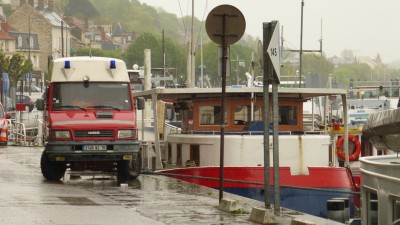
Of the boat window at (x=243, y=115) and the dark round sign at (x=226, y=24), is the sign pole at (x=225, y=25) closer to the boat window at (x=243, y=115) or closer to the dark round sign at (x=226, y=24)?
the dark round sign at (x=226, y=24)

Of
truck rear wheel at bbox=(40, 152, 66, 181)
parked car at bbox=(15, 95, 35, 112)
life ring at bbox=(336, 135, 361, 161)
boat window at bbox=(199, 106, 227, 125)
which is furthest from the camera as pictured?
parked car at bbox=(15, 95, 35, 112)

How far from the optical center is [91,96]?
26.8 m

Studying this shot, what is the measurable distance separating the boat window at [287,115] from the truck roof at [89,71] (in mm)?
5661

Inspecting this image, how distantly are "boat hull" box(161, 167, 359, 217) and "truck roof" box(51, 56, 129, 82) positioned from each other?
3204 mm

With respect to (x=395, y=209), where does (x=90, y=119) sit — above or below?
above

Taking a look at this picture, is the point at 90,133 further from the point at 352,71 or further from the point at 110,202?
the point at 352,71

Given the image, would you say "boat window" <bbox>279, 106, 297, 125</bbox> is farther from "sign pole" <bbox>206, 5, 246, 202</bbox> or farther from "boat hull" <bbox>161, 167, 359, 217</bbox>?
"sign pole" <bbox>206, 5, 246, 202</bbox>

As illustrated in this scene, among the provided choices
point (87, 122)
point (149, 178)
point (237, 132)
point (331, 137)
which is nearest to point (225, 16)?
point (87, 122)

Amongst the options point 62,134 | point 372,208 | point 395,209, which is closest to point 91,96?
point 62,134

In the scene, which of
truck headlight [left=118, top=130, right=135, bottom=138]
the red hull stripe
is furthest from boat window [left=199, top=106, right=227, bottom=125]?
truck headlight [left=118, top=130, right=135, bottom=138]

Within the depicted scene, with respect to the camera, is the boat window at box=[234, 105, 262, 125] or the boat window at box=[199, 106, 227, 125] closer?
the boat window at box=[234, 105, 262, 125]

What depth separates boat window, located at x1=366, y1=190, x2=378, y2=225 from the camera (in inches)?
549

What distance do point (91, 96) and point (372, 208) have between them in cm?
1342

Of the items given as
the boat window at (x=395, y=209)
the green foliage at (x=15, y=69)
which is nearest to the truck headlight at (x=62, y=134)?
the boat window at (x=395, y=209)
